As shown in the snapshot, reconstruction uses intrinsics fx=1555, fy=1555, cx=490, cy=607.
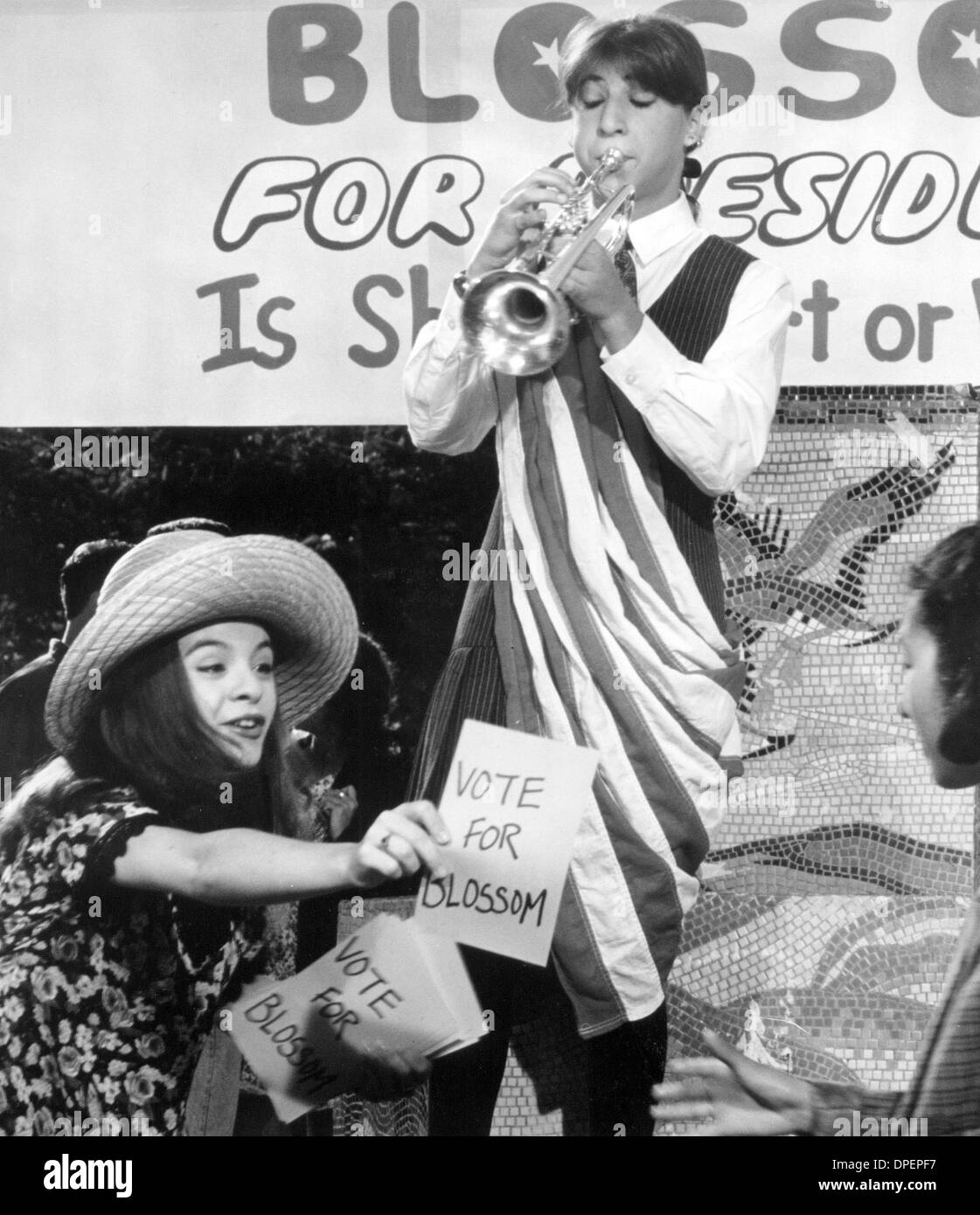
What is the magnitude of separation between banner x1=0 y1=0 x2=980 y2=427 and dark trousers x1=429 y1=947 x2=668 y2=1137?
1.05m

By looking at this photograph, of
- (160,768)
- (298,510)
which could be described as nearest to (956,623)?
(298,510)

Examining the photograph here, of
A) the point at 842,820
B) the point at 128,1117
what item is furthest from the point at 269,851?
the point at 842,820

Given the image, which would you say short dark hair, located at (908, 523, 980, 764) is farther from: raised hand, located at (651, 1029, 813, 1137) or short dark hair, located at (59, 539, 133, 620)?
short dark hair, located at (59, 539, 133, 620)

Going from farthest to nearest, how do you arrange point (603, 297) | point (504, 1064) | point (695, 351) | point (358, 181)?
1. point (358, 181)
2. point (504, 1064)
3. point (695, 351)
4. point (603, 297)

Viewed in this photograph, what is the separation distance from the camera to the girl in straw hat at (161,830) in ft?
9.36

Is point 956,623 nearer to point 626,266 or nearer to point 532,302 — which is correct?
point 626,266

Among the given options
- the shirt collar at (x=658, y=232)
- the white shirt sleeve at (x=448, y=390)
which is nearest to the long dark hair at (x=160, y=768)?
the white shirt sleeve at (x=448, y=390)

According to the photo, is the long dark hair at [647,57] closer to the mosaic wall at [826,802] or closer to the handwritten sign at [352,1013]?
the mosaic wall at [826,802]

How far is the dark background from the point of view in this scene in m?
2.86

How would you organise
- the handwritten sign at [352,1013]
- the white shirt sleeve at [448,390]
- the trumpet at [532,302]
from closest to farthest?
the trumpet at [532,302]
the white shirt sleeve at [448,390]
the handwritten sign at [352,1013]

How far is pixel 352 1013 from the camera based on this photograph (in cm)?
282

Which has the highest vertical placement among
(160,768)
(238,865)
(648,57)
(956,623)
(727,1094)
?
(648,57)

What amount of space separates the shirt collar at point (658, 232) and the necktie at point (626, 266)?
0.03 metres

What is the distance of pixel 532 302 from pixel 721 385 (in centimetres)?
35
